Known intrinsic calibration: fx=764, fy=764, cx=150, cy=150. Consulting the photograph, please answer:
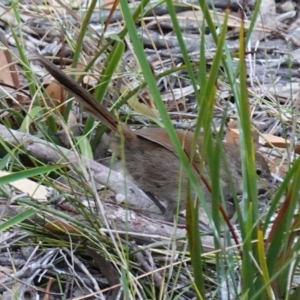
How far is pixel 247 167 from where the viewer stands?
179 cm

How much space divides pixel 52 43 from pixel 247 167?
262 centimetres

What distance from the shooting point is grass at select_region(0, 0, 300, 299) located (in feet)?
5.61

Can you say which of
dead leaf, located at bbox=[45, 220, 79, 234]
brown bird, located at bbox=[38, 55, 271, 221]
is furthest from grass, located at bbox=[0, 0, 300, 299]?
brown bird, located at bbox=[38, 55, 271, 221]

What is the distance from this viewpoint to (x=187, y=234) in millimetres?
1903

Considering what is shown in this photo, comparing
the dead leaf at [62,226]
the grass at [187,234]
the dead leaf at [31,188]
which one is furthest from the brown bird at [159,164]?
the dead leaf at [62,226]

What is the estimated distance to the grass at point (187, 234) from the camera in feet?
5.61

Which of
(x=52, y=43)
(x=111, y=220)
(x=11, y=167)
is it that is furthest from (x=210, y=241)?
(x=52, y=43)

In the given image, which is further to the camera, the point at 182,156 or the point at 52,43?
the point at 52,43

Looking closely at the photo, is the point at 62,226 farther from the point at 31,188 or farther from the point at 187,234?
the point at 187,234

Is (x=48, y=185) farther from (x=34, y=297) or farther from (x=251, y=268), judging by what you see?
(x=251, y=268)

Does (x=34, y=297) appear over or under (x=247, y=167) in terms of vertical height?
under

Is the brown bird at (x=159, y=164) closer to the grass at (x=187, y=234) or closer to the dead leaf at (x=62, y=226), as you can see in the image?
the grass at (x=187, y=234)

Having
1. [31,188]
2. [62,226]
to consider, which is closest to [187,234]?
[62,226]

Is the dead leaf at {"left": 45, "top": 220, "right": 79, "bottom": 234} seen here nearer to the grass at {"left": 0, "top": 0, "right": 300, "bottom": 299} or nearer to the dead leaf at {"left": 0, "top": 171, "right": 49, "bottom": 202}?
the grass at {"left": 0, "top": 0, "right": 300, "bottom": 299}
